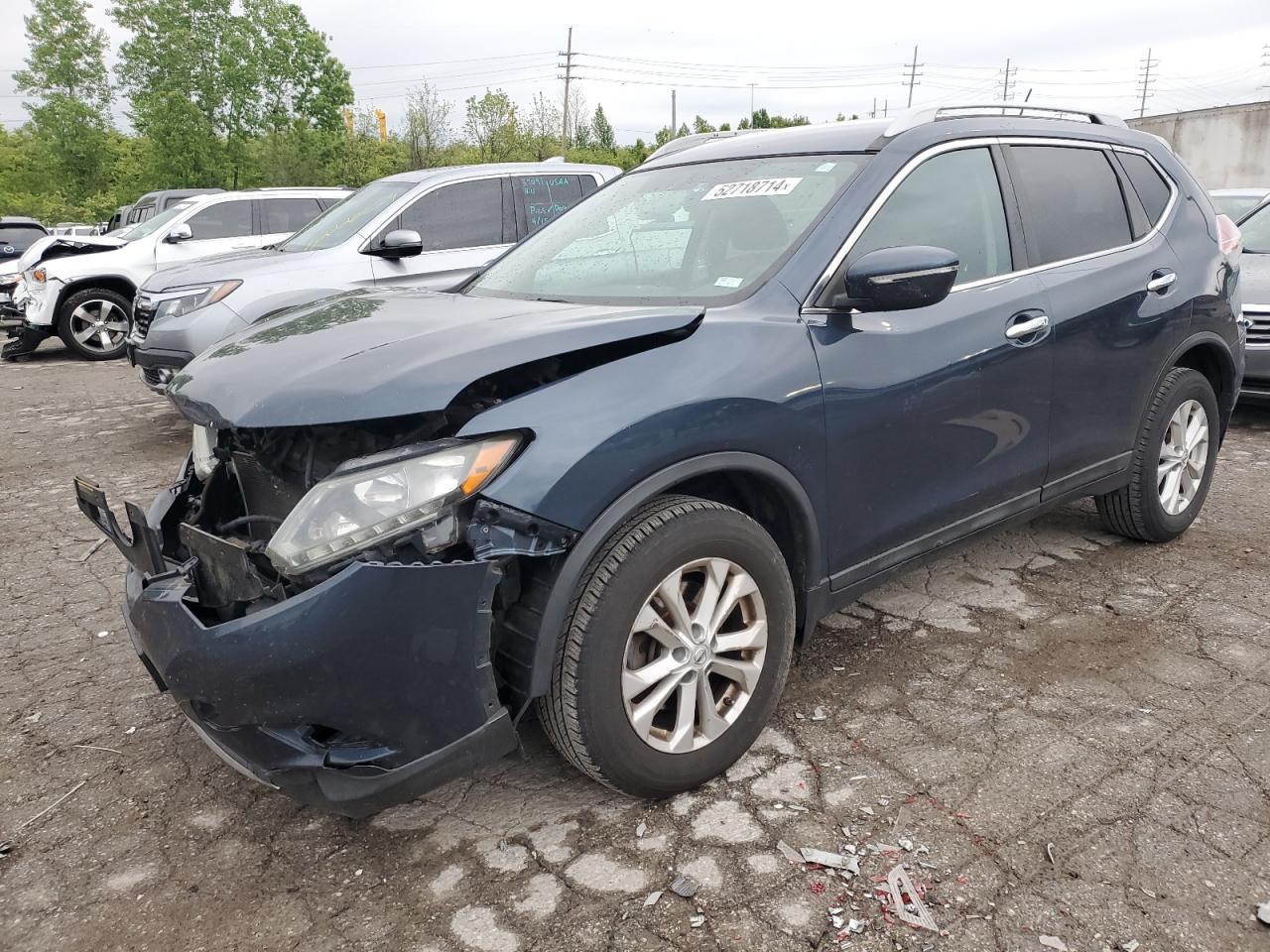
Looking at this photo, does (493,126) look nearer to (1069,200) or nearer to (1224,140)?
(1224,140)

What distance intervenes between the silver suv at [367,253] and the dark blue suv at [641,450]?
3.60m

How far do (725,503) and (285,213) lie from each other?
1032 centimetres

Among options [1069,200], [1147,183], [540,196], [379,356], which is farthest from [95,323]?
[1147,183]

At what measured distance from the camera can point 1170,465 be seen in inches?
160

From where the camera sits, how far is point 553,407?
7.07 feet

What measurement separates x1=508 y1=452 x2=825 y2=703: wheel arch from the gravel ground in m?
0.48

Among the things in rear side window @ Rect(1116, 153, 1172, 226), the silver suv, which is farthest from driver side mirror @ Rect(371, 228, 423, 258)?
rear side window @ Rect(1116, 153, 1172, 226)

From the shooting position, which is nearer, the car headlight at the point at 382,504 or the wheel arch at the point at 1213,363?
the car headlight at the point at 382,504

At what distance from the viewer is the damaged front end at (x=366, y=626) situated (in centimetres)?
194

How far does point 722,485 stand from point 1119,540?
2.63 meters

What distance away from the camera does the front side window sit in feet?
9.57

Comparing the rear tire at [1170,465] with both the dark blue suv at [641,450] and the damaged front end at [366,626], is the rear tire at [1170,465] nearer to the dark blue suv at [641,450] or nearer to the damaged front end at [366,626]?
the dark blue suv at [641,450]

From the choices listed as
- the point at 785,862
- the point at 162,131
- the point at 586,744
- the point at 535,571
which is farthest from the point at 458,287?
the point at 162,131

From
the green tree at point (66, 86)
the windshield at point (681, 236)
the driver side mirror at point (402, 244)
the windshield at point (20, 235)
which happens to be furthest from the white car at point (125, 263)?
the green tree at point (66, 86)
